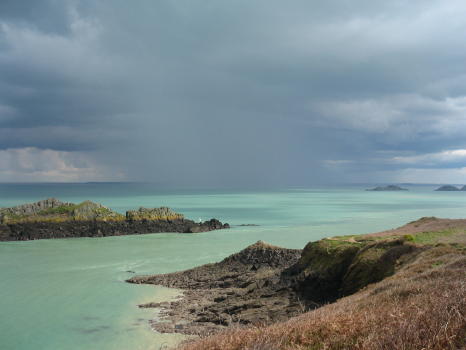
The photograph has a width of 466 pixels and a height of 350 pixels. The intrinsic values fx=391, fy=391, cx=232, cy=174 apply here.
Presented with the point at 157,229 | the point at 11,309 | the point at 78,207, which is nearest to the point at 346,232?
the point at 157,229

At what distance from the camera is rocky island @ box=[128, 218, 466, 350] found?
7.04 meters

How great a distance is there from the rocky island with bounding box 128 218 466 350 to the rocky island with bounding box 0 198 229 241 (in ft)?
110

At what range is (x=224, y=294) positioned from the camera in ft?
82.9

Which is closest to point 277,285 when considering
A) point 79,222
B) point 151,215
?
point 79,222

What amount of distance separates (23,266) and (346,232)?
47.1 metres

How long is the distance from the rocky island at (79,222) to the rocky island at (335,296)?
110ft

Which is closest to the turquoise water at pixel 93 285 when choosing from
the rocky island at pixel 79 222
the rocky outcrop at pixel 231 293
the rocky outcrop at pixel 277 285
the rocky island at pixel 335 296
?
the rocky outcrop at pixel 231 293

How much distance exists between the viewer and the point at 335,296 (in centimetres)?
2186

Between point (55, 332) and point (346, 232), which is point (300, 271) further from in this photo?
point (346, 232)

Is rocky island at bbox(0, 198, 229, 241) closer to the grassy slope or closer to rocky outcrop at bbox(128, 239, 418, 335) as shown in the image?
rocky outcrop at bbox(128, 239, 418, 335)

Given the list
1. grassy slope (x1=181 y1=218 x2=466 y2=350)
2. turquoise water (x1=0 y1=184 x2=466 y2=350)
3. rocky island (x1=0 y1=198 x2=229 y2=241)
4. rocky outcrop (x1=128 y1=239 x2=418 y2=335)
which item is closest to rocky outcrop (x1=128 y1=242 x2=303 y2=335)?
rocky outcrop (x1=128 y1=239 x2=418 y2=335)

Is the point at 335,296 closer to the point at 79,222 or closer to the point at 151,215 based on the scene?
the point at 79,222

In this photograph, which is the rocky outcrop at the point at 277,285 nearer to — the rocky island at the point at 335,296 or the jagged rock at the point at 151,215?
the rocky island at the point at 335,296

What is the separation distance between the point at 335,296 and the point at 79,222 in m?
51.5
